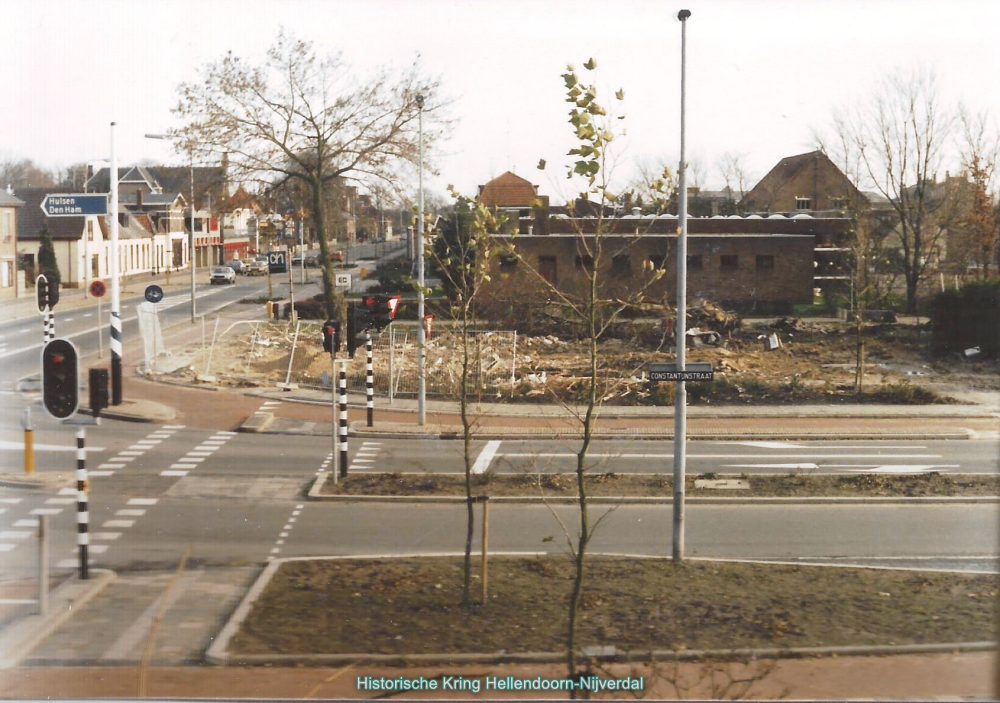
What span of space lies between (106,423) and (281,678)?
10591 millimetres

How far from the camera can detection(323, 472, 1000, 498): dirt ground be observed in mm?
11344

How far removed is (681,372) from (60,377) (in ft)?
16.5

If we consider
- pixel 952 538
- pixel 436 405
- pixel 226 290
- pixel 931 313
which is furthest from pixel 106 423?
pixel 931 313

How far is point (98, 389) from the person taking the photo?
8930mm

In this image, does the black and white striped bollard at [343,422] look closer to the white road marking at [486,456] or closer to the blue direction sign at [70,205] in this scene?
the white road marking at [486,456]

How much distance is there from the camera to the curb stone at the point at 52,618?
19.7ft

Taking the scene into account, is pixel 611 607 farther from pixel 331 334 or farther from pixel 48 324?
pixel 331 334

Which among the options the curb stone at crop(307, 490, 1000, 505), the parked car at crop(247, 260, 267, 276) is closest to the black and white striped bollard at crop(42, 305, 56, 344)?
the curb stone at crop(307, 490, 1000, 505)

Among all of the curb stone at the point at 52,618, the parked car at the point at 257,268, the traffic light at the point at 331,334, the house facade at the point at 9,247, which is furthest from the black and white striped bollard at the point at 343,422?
the parked car at the point at 257,268

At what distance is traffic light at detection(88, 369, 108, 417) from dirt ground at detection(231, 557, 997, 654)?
2615 mm

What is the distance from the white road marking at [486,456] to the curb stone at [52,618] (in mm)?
5763

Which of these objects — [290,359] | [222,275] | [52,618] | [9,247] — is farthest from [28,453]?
[290,359]

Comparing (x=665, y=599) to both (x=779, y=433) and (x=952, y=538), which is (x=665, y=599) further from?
(x=779, y=433)

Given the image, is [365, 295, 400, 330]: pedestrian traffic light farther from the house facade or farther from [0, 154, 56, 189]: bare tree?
[0, 154, 56, 189]: bare tree
